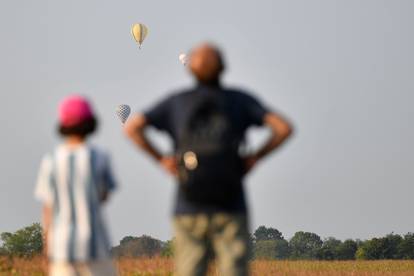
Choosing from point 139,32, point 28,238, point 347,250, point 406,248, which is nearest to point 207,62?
point 139,32

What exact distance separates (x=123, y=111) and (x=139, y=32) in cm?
632

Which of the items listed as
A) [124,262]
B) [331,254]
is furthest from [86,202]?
[331,254]

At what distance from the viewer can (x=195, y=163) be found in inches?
316

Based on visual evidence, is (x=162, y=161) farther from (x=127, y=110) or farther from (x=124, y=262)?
(x=127, y=110)

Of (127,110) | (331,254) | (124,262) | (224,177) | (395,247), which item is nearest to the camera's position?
(224,177)

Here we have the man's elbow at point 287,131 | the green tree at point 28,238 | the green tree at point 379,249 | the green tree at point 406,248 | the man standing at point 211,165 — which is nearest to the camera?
the man standing at point 211,165

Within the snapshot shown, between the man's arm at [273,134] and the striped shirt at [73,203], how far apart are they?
1043 millimetres

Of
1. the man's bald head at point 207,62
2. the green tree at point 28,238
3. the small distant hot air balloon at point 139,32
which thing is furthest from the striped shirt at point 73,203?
the green tree at point 28,238

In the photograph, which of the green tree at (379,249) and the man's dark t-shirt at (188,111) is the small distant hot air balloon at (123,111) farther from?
the man's dark t-shirt at (188,111)

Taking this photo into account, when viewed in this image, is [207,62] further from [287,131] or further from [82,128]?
[82,128]

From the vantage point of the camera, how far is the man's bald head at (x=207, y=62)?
8109 mm

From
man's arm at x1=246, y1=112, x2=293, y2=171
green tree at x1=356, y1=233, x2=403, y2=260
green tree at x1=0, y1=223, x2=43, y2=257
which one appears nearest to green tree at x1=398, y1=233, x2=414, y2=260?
green tree at x1=356, y1=233, x2=403, y2=260

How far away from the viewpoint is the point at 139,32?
93812 mm

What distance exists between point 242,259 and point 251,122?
93cm
